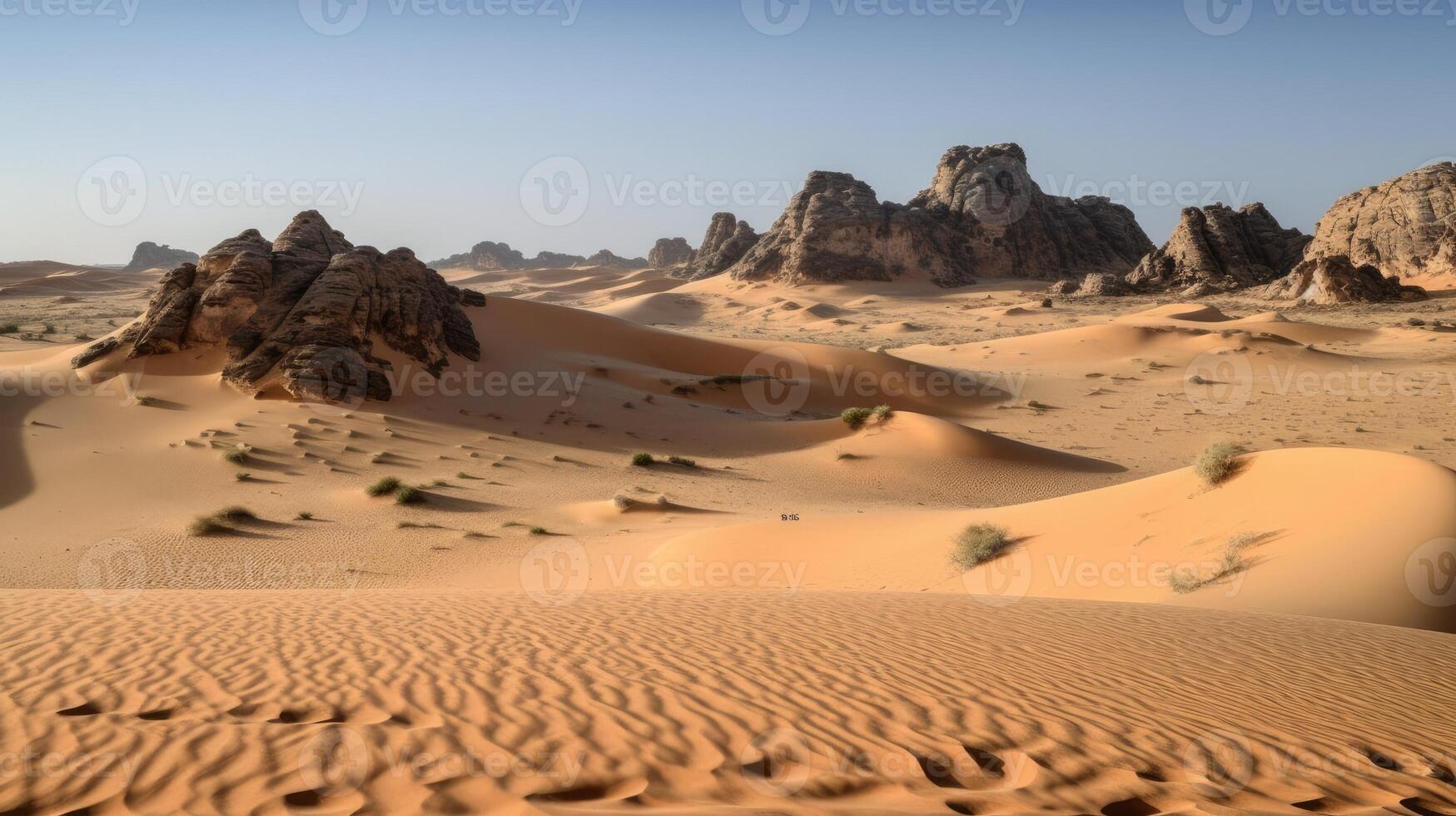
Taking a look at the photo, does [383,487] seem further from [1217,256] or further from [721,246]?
[721,246]

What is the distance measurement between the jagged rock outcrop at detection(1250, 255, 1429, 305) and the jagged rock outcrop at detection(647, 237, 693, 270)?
3407 inches

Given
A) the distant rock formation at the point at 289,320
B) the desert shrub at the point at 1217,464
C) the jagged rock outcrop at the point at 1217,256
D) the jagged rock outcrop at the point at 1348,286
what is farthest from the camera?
the jagged rock outcrop at the point at 1217,256

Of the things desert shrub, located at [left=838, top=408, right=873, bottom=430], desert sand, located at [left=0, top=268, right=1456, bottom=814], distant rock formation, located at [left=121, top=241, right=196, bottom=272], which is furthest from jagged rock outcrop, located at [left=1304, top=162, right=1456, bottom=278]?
distant rock formation, located at [left=121, top=241, right=196, bottom=272]

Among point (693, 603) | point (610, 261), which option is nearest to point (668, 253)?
point (610, 261)

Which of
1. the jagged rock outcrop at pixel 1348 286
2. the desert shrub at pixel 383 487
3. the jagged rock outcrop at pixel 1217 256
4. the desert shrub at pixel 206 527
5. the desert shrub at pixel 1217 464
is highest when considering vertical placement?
the jagged rock outcrop at pixel 1217 256

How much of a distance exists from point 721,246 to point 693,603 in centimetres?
7696

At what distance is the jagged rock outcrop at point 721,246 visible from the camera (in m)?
81.2

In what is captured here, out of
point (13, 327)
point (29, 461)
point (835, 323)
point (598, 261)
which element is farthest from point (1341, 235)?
point (598, 261)

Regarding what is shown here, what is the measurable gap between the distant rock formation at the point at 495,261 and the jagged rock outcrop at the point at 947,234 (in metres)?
66.6

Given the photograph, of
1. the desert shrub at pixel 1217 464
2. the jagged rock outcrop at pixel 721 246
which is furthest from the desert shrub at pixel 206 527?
the jagged rock outcrop at pixel 721 246

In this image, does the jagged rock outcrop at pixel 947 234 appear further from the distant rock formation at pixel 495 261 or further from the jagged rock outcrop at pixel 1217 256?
the distant rock formation at pixel 495 261

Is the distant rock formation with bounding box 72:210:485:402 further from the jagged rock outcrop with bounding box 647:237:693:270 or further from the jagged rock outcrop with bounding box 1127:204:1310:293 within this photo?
the jagged rock outcrop with bounding box 647:237:693:270

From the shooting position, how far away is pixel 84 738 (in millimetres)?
3836

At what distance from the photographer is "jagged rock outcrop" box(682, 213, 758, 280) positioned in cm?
8119
